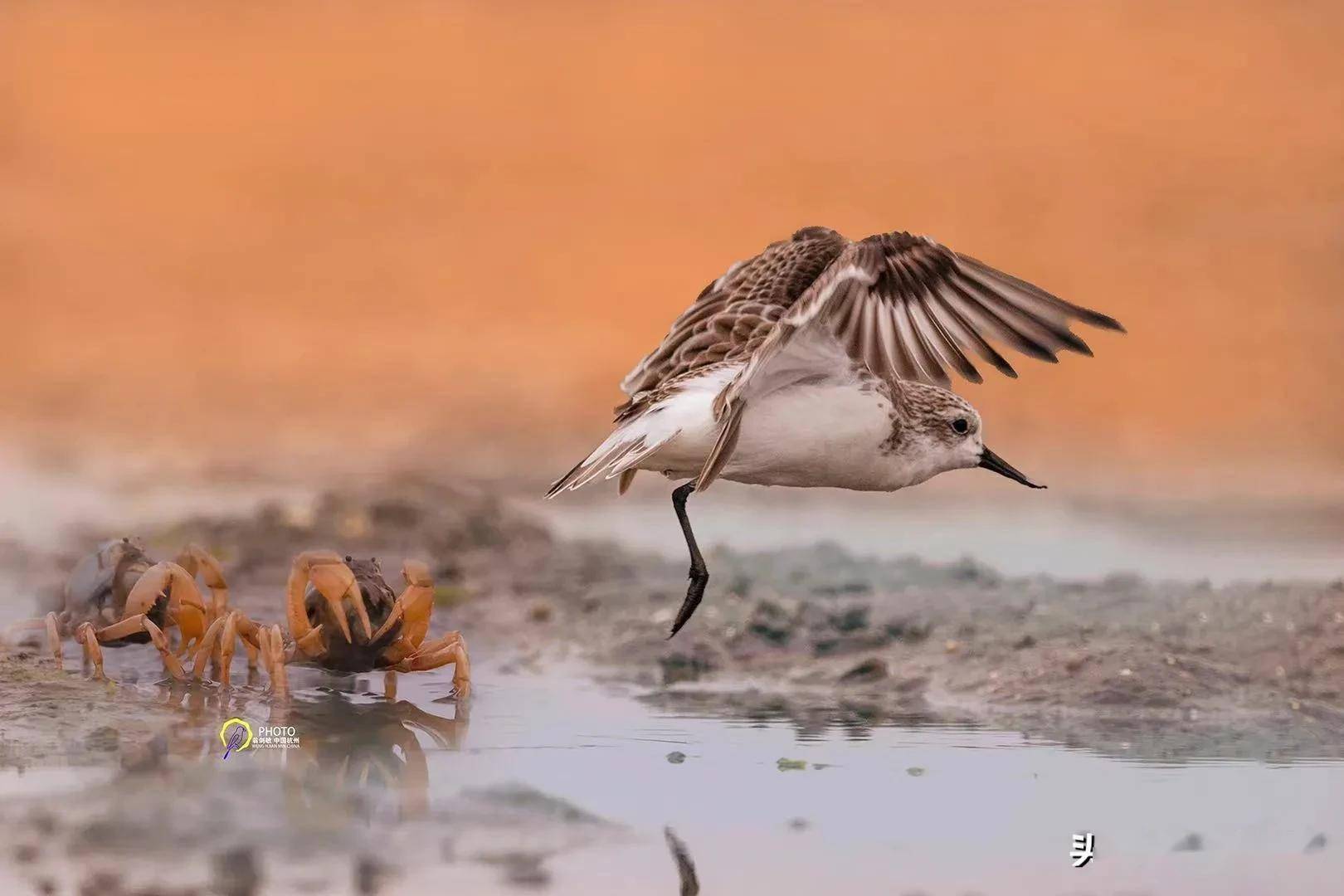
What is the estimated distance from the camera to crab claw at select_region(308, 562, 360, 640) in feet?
24.5

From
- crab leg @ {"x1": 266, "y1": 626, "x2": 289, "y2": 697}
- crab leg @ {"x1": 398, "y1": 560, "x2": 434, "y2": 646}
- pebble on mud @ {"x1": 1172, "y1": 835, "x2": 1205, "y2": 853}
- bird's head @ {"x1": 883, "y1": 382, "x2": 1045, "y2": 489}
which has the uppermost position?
bird's head @ {"x1": 883, "y1": 382, "x2": 1045, "y2": 489}

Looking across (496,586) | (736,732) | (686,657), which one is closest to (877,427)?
(736,732)

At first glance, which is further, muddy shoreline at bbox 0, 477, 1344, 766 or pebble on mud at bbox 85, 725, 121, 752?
muddy shoreline at bbox 0, 477, 1344, 766

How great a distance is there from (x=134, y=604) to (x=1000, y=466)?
154 inches

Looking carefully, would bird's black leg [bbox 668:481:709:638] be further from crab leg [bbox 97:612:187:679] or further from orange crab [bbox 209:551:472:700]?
crab leg [bbox 97:612:187:679]

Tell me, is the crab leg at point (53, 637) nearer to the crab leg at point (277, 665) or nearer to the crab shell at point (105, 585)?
the crab shell at point (105, 585)

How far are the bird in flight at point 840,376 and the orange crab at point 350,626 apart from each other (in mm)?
1392

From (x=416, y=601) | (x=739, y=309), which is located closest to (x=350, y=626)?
(x=416, y=601)

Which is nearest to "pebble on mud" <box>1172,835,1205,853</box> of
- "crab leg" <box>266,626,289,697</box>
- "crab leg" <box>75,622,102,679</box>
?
"crab leg" <box>266,626,289,697</box>

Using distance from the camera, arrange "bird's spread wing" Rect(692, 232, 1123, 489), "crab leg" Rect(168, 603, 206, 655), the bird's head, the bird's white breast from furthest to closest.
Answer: "crab leg" Rect(168, 603, 206, 655), the bird's head, the bird's white breast, "bird's spread wing" Rect(692, 232, 1123, 489)

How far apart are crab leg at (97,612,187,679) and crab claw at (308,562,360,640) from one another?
714 mm

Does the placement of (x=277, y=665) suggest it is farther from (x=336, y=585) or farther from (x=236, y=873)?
(x=236, y=873)

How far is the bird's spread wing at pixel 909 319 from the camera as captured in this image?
594 cm

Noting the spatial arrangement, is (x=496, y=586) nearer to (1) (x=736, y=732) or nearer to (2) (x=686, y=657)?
(2) (x=686, y=657)
